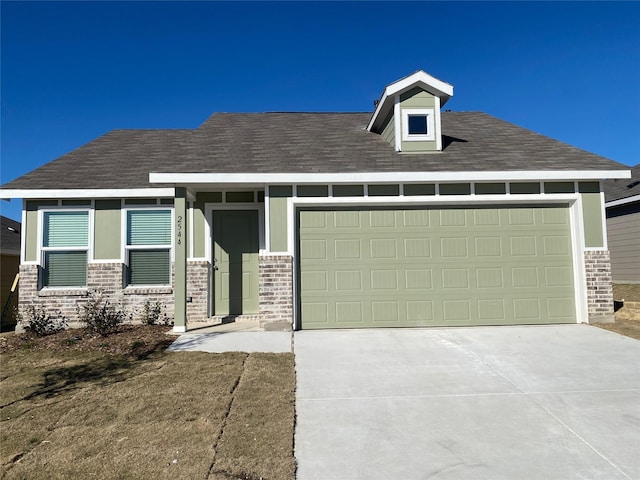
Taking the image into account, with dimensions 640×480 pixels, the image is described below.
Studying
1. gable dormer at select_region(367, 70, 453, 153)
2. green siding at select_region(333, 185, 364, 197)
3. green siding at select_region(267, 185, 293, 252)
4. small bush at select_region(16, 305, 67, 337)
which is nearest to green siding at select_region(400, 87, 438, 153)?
gable dormer at select_region(367, 70, 453, 153)

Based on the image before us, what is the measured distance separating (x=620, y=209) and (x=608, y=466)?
13750mm

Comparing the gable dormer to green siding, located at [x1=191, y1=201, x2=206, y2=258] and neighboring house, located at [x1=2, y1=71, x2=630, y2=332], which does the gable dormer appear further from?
green siding, located at [x1=191, y1=201, x2=206, y2=258]

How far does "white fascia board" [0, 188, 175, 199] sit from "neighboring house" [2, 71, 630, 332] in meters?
0.02

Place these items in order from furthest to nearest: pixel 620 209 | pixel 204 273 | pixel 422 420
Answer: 1. pixel 620 209
2. pixel 204 273
3. pixel 422 420

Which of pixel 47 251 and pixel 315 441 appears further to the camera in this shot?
pixel 47 251

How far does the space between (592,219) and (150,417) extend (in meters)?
8.68

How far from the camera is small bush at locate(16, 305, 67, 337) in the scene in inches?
358

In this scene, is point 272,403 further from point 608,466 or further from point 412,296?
point 412,296

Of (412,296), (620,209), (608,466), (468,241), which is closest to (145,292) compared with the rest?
(412,296)

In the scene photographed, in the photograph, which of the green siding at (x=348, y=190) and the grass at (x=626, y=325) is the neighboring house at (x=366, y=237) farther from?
the grass at (x=626, y=325)

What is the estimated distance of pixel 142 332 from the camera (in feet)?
27.3

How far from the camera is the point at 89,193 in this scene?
973cm

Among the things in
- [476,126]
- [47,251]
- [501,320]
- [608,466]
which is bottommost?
[608,466]

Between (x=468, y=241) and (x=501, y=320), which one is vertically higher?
(x=468, y=241)
